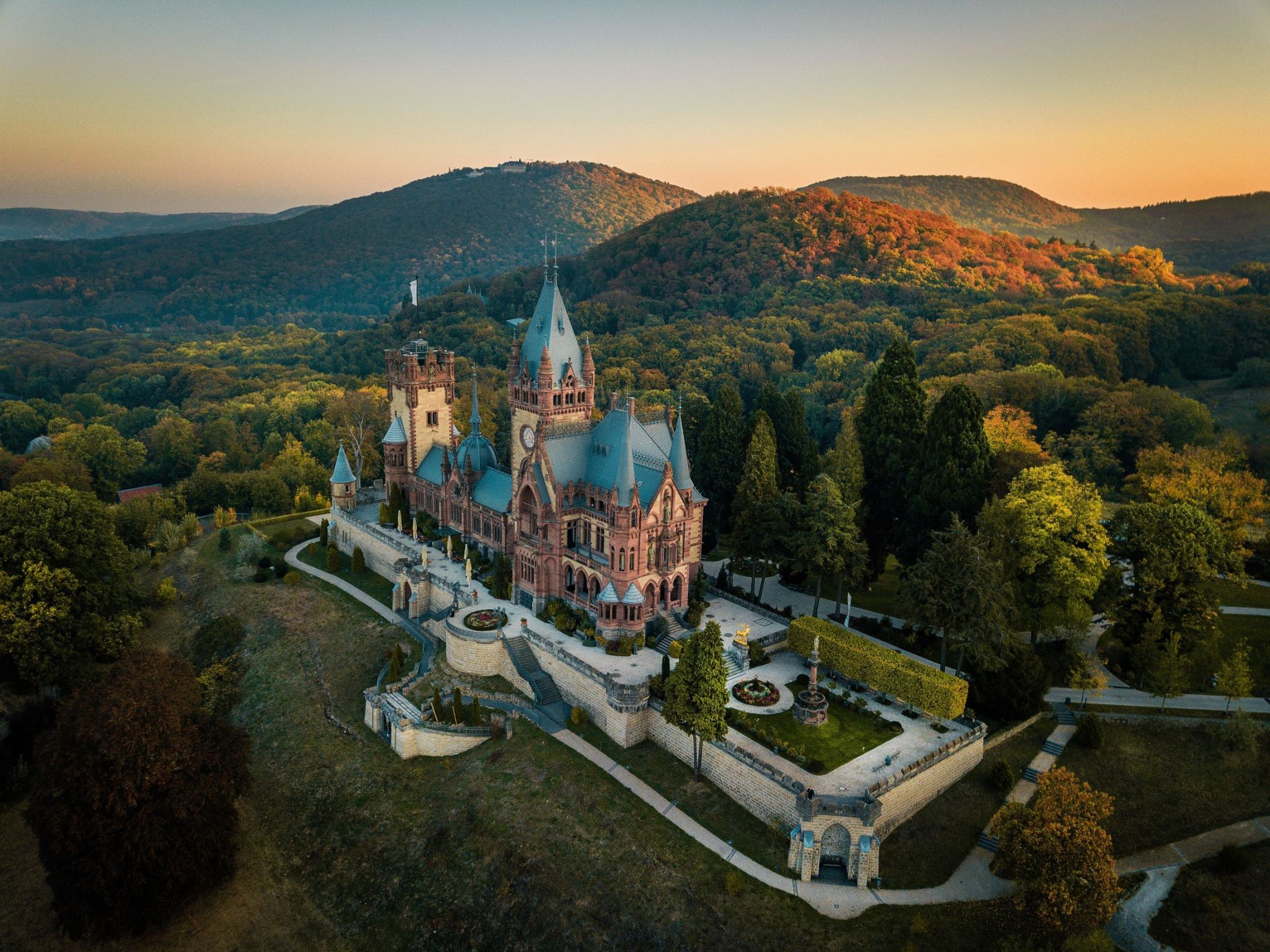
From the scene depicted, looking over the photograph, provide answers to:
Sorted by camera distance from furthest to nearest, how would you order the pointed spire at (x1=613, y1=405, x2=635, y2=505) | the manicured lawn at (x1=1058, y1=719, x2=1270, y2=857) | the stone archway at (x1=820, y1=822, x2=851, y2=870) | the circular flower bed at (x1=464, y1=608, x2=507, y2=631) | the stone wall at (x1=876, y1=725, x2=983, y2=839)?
the circular flower bed at (x1=464, y1=608, x2=507, y2=631) → the pointed spire at (x1=613, y1=405, x2=635, y2=505) → the manicured lawn at (x1=1058, y1=719, x2=1270, y2=857) → the stone wall at (x1=876, y1=725, x2=983, y2=839) → the stone archway at (x1=820, y1=822, x2=851, y2=870)

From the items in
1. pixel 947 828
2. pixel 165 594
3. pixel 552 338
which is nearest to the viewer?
pixel 947 828

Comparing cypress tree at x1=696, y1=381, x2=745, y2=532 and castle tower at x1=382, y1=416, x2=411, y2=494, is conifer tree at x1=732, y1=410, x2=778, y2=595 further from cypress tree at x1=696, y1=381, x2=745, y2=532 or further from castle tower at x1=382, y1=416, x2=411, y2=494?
castle tower at x1=382, y1=416, x2=411, y2=494

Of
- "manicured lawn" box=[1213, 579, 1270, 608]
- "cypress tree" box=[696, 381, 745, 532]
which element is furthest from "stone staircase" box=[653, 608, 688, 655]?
"manicured lawn" box=[1213, 579, 1270, 608]

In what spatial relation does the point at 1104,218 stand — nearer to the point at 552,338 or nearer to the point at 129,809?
the point at 552,338

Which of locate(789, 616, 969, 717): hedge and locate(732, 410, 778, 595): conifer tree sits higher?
locate(732, 410, 778, 595): conifer tree

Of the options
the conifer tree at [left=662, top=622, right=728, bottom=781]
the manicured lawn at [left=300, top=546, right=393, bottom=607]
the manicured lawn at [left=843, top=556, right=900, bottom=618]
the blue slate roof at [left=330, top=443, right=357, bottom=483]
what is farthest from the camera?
the blue slate roof at [left=330, top=443, right=357, bottom=483]

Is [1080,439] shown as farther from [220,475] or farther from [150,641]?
[220,475]

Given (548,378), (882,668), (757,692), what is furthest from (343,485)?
(882,668)
